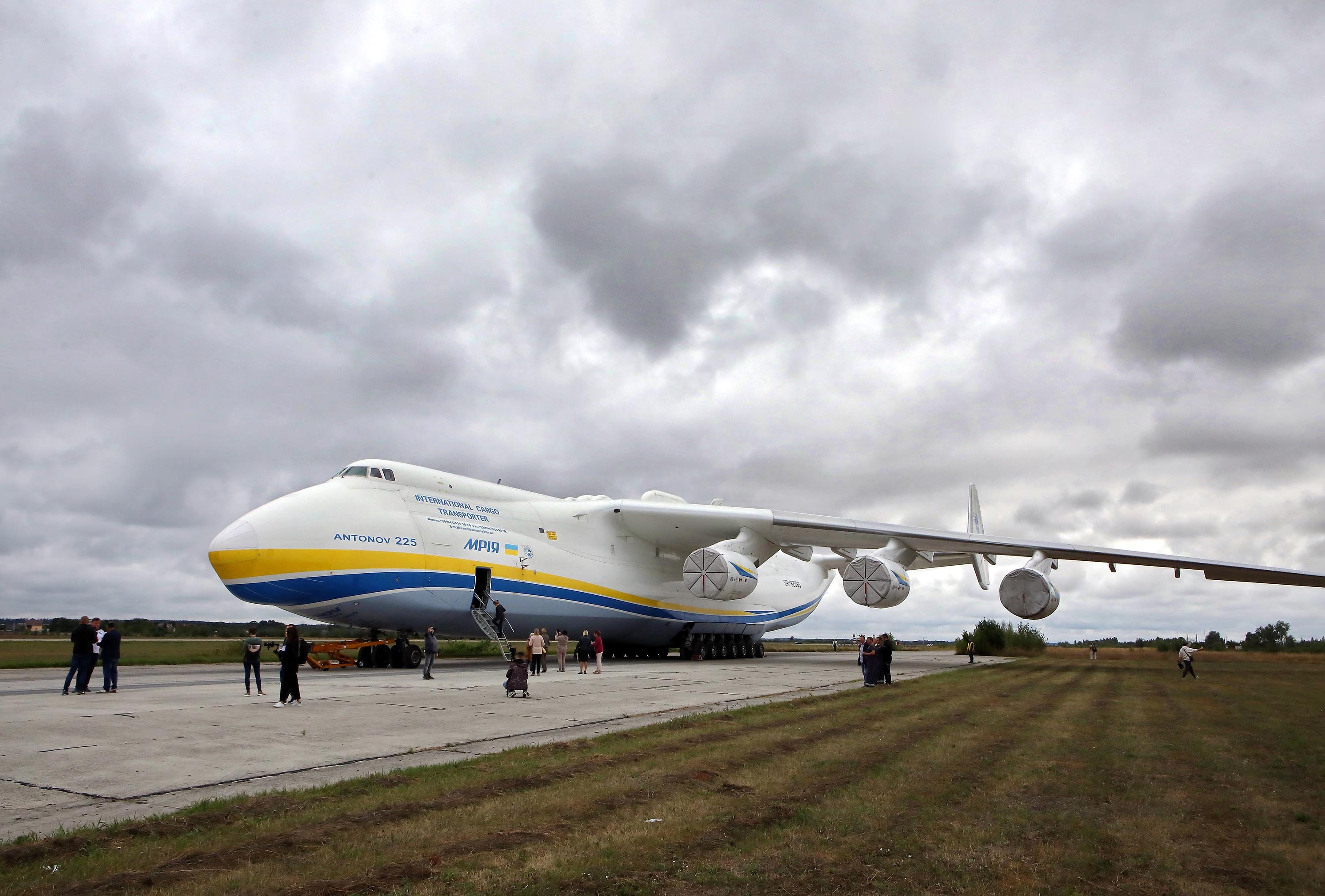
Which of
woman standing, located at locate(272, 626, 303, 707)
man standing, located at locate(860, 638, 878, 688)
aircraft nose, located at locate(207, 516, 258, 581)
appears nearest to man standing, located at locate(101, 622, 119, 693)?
aircraft nose, located at locate(207, 516, 258, 581)

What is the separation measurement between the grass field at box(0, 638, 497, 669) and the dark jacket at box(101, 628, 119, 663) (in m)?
8.39

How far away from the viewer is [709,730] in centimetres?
884

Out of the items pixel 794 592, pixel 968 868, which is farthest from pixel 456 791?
pixel 794 592

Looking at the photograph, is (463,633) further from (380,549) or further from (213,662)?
(213,662)

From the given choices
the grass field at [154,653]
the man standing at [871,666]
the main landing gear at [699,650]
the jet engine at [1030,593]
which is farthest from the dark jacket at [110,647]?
the jet engine at [1030,593]

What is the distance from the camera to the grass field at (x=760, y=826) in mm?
4066

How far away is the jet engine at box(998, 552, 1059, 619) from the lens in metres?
20.7

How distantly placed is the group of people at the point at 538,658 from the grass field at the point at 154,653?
337 inches

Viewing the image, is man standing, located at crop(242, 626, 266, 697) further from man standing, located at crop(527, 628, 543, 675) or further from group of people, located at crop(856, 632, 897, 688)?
group of people, located at crop(856, 632, 897, 688)

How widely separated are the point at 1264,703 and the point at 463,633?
623 inches

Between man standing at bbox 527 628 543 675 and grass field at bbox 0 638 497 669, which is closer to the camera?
man standing at bbox 527 628 543 675

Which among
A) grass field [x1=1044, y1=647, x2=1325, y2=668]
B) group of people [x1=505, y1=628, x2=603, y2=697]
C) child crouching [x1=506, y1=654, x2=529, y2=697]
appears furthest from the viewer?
grass field [x1=1044, y1=647, x2=1325, y2=668]

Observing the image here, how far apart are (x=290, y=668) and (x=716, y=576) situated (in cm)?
1189

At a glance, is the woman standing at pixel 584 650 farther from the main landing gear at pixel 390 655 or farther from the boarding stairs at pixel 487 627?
the main landing gear at pixel 390 655
